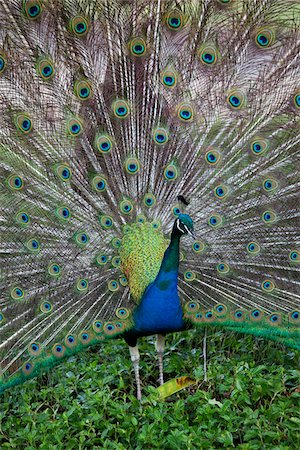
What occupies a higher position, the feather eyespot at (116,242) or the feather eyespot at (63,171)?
the feather eyespot at (63,171)

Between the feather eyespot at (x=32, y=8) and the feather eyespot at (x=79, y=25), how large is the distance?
0.53 feet

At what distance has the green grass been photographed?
311 centimetres

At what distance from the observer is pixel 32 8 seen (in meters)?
3.18

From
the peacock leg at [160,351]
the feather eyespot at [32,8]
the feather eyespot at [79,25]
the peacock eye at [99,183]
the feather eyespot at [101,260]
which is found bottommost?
the peacock leg at [160,351]

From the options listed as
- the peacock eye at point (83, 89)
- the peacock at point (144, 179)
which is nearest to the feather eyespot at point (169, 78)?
the peacock at point (144, 179)

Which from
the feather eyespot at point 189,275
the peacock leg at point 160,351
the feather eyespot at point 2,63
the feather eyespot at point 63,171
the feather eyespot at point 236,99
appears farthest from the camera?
the peacock leg at point 160,351

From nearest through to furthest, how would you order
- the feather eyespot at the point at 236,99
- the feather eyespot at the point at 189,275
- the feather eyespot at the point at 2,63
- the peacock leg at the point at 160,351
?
1. the feather eyespot at the point at 2,63
2. the feather eyespot at the point at 236,99
3. the feather eyespot at the point at 189,275
4. the peacock leg at the point at 160,351

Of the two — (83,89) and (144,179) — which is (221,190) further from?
(83,89)

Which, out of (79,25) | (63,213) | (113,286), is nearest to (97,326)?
(113,286)

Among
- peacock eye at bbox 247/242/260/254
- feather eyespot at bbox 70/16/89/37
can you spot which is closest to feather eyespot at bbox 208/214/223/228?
peacock eye at bbox 247/242/260/254

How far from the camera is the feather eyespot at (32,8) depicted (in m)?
3.16

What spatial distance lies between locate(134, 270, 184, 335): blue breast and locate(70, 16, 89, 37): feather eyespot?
119 cm

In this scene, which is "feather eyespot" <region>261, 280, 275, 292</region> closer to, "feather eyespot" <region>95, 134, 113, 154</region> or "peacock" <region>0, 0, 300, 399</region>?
"peacock" <region>0, 0, 300, 399</region>

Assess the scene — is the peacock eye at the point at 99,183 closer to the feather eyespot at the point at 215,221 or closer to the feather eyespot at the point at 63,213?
the feather eyespot at the point at 63,213
